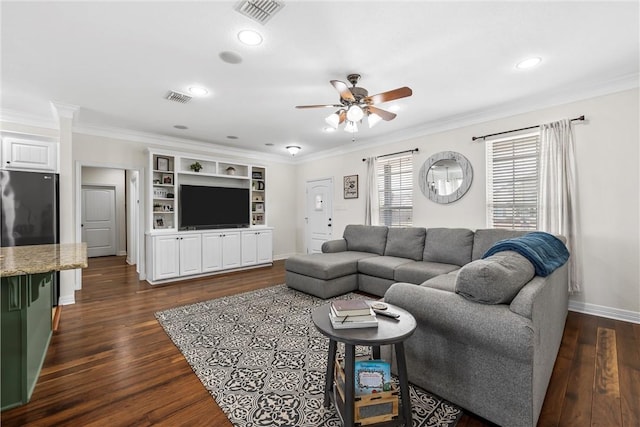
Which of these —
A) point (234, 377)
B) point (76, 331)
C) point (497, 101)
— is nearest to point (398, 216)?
point (497, 101)

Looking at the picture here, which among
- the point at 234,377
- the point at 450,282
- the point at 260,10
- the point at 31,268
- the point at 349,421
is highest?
the point at 260,10

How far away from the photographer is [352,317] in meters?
1.55

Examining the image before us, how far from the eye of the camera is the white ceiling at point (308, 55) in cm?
201

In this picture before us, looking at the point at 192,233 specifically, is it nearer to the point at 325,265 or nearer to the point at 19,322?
the point at 325,265

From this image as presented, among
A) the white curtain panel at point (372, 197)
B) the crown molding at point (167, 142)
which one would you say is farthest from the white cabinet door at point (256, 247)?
the white curtain panel at point (372, 197)

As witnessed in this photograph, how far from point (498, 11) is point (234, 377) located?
3.23 meters

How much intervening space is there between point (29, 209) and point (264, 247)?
143 inches

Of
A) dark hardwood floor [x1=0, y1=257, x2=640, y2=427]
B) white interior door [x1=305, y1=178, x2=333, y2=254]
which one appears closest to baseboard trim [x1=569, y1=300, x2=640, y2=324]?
dark hardwood floor [x1=0, y1=257, x2=640, y2=427]

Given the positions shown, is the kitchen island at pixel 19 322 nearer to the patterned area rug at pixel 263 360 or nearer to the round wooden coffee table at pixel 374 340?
the patterned area rug at pixel 263 360

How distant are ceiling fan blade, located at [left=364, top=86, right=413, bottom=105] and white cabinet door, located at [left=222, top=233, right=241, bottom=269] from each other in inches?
153

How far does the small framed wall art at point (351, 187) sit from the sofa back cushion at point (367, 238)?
0.92 meters

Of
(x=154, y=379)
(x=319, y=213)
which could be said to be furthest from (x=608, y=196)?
(x=319, y=213)

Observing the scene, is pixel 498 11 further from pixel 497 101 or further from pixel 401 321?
pixel 401 321

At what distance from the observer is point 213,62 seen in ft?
8.68
